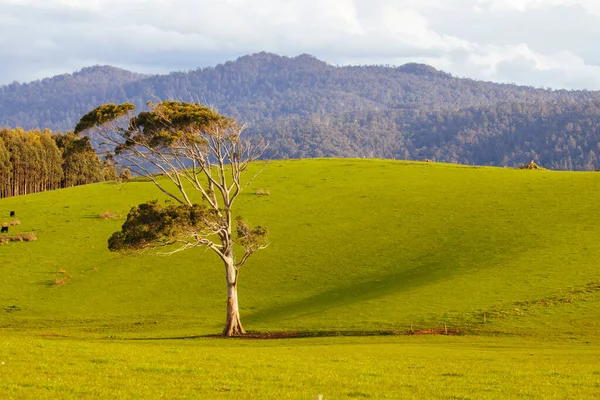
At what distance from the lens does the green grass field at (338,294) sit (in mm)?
23338

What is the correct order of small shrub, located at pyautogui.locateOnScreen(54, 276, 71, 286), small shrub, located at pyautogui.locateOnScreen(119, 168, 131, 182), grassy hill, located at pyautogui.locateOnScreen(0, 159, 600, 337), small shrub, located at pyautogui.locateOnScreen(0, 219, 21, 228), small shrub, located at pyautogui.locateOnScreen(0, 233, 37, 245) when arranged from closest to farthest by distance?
1. small shrub, located at pyautogui.locateOnScreen(119, 168, 131, 182)
2. grassy hill, located at pyautogui.locateOnScreen(0, 159, 600, 337)
3. small shrub, located at pyautogui.locateOnScreen(54, 276, 71, 286)
4. small shrub, located at pyautogui.locateOnScreen(0, 233, 37, 245)
5. small shrub, located at pyautogui.locateOnScreen(0, 219, 21, 228)

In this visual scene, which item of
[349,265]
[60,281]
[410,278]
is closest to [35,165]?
[60,281]

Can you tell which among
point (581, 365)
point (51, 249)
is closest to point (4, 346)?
point (581, 365)

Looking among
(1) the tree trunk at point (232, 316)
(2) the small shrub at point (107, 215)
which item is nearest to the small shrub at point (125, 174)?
(1) the tree trunk at point (232, 316)

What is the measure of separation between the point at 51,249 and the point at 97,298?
14862 millimetres

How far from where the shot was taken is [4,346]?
91.9 ft

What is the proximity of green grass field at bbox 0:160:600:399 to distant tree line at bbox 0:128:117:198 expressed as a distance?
117 ft

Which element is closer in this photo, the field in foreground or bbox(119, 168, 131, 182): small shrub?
the field in foreground

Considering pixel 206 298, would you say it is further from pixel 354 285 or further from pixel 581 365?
pixel 581 365

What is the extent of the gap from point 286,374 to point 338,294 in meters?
36.3

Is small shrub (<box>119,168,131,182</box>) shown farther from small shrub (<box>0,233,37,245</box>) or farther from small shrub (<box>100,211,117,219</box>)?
small shrub (<box>100,211,117,219</box>)

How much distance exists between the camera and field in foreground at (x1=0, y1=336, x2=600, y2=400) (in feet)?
65.9

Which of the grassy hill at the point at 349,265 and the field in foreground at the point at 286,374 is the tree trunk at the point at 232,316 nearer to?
the grassy hill at the point at 349,265

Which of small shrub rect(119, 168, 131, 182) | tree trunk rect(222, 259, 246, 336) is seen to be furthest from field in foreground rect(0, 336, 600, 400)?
small shrub rect(119, 168, 131, 182)
